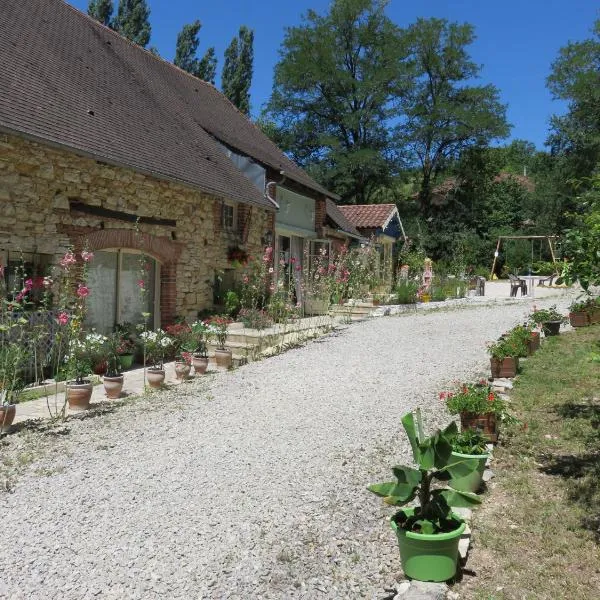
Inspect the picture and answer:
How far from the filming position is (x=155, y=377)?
8.16m

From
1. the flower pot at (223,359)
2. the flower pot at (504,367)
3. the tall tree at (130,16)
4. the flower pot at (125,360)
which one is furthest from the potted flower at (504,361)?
the tall tree at (130,16)

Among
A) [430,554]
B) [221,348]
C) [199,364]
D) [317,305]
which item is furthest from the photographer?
[317,305]

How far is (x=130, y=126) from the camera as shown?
35.3ft

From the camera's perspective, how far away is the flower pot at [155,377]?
8.16 metres

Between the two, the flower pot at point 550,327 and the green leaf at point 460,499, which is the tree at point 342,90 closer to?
the flower pot at point 550,327

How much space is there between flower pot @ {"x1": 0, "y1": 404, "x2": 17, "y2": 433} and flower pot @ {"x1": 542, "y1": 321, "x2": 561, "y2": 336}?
10.0m

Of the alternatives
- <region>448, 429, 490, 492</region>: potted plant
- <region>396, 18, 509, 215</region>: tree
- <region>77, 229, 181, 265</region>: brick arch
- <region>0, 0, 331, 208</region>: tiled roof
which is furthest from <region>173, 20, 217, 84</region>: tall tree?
<region>448, 429, 490, 492</region>: potted plant

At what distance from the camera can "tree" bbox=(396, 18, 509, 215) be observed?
3509 cm

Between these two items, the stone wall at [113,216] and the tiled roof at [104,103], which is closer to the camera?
the stone wall at [113,216]

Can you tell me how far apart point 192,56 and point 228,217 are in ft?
82.4

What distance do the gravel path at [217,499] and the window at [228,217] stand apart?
5.94 meters

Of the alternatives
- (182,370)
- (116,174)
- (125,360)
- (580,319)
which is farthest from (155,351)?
(580,319)

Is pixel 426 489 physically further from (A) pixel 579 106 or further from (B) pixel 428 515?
(A) pixel 579 106

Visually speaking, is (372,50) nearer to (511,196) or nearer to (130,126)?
(511,196)
